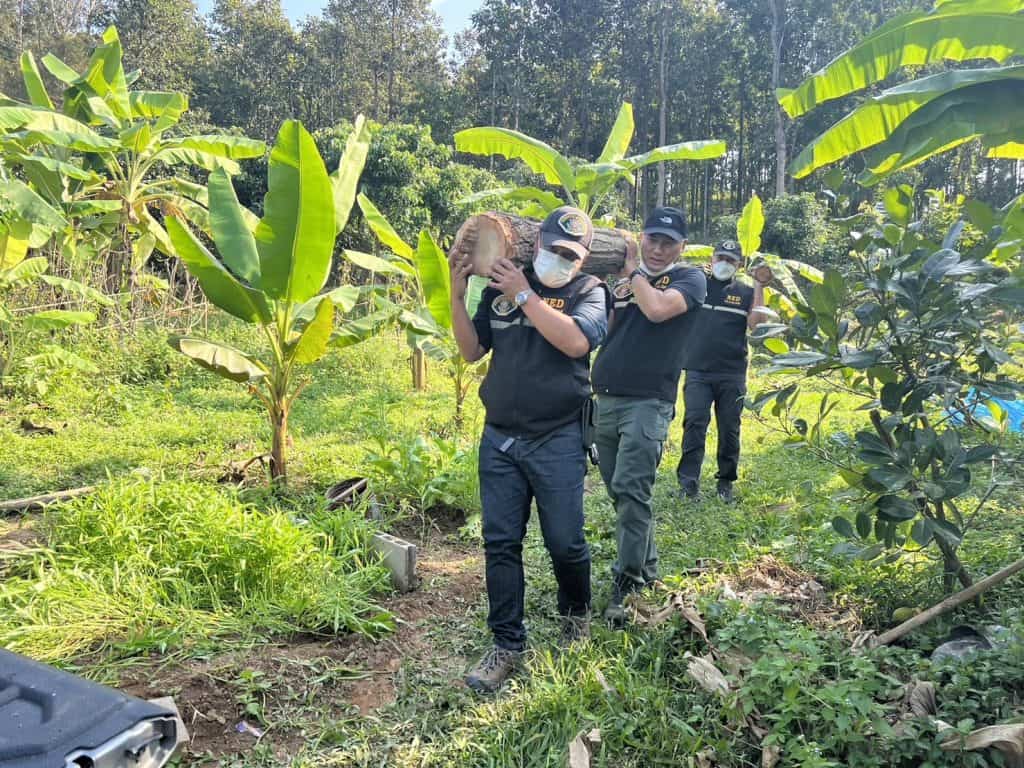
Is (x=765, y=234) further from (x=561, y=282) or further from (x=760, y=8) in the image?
(x=561, y=282)

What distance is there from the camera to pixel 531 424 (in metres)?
2.81

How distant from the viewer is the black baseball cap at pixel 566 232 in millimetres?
2834

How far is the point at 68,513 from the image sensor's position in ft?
11.6

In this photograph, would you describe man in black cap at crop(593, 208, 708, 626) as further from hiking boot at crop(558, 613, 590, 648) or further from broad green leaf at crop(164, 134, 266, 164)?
broad green leaf at crop(164, 134, 266, 164)

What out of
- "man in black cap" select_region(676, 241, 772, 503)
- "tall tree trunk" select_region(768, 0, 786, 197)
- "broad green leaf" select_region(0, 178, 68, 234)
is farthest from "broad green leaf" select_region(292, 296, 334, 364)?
"tall tree trunk" select_region(768, 0, 786, 197)

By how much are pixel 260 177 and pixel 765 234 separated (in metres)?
14.7

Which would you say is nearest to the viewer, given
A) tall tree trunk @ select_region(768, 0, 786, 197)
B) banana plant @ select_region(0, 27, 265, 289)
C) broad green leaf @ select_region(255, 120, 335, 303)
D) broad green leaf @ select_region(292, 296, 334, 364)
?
broad green leaf @ select_region(255, 120, 335, 303)

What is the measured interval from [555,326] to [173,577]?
1996 millimetres

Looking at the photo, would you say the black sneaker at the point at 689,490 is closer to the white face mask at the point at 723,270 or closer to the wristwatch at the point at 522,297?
the white face mask at the point at 723,270

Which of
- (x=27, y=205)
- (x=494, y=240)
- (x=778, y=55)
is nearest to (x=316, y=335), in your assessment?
(x=494, y=240)

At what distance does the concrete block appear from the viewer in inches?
139

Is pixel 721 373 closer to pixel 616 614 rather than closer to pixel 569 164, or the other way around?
pixel 569 164

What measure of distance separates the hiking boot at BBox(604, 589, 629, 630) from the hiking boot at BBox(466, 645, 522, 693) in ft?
1.62

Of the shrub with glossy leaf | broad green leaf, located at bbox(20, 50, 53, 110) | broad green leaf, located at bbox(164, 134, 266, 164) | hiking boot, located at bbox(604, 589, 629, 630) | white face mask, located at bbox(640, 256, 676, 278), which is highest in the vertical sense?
broad green leaf, located at bbox(20, 50, 53, 110)
